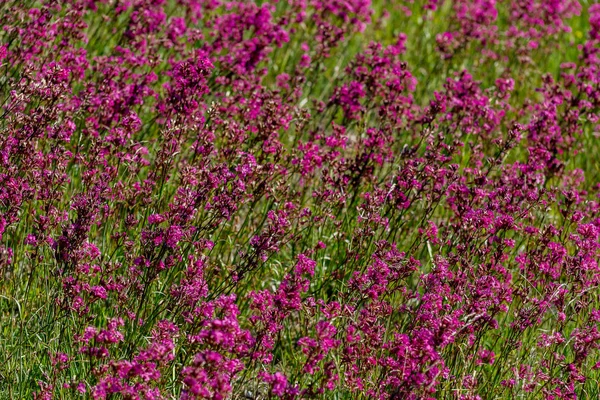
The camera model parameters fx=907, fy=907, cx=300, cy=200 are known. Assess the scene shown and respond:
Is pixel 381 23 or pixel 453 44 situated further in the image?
pixel 381 23

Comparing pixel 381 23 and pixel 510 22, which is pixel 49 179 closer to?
pixel 381 23

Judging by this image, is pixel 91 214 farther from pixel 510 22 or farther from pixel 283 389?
pixel 510 22

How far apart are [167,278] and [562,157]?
14.2 ft

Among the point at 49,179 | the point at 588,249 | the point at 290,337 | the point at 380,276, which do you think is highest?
the point at 588,249

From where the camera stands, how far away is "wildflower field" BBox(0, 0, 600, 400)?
4.42 metres

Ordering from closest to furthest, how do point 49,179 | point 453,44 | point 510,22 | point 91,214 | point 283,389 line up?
point 283,389 < point 91,214 < point 49,179 < point 453,44 < point 510,22

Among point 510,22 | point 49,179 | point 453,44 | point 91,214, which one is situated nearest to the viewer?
point 91,214

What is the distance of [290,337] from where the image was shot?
5621 mm

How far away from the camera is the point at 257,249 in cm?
463

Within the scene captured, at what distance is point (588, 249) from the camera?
5.13 m

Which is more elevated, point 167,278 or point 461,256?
point 461,256

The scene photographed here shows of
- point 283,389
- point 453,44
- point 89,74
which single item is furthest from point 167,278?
point 453,44

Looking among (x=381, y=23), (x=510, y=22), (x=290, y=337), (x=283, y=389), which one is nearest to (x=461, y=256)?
(x=290, y=337)

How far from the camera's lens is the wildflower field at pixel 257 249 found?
14.5 feet
